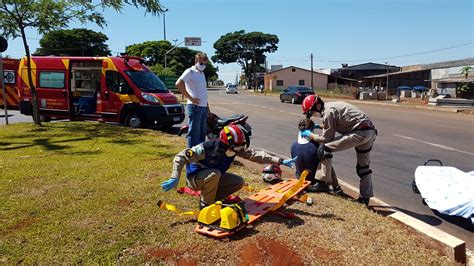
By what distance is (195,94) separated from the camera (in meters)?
6.93

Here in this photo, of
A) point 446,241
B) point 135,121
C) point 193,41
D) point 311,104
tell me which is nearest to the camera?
point 446,241

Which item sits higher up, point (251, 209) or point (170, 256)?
point (251, 209)

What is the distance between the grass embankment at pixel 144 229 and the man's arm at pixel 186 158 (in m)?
0.61

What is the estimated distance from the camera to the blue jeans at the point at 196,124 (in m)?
6.75

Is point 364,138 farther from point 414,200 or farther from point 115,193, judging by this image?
point 115,193

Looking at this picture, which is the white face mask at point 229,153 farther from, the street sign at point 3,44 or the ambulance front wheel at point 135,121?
the street sign at point 3,44

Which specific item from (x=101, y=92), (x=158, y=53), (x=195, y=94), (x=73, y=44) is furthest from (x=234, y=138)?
(x=73, y=44)

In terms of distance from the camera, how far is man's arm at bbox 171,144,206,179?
4070 mm

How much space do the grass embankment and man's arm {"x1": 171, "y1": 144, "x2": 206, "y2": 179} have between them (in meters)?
0.61

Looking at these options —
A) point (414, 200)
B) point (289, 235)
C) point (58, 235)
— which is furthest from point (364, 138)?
point (58, 235)

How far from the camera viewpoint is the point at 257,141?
11102mm

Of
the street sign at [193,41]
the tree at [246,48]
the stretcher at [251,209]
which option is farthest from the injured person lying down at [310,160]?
the tree at [246,48]

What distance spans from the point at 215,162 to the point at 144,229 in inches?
41.2

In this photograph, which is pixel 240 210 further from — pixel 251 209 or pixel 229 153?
pixel 229 153
